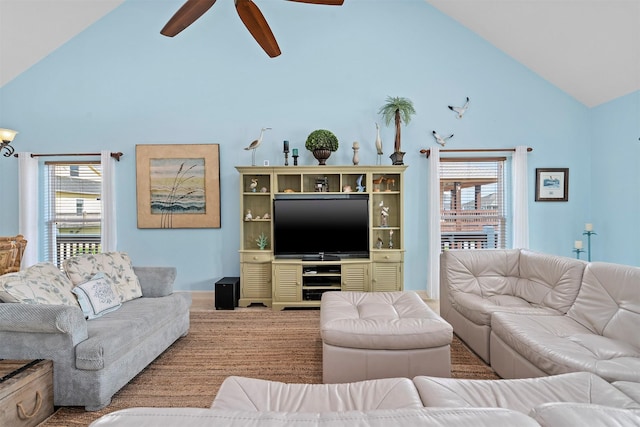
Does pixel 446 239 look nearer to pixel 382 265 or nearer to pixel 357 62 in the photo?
pixel 382 265

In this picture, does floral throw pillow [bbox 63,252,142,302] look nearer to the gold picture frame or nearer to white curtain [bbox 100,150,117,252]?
the gold picture frame

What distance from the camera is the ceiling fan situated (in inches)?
75.6

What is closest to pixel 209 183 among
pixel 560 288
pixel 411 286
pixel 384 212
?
pixel 384 212

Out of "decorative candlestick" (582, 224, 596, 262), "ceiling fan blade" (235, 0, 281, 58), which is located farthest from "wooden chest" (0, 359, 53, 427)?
"decorative candlestick" (582, 224, 596, 262)

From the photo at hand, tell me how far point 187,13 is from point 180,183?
9.16ft

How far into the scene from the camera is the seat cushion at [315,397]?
125 cm

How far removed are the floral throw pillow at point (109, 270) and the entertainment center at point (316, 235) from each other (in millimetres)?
1372

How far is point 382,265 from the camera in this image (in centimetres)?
409

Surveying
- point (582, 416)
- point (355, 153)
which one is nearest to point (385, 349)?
point (582, 416)

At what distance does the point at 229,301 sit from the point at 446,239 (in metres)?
3.10

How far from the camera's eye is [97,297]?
253 cm

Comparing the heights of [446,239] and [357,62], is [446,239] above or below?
below

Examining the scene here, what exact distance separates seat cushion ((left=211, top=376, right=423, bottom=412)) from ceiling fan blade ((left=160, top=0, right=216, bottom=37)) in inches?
84.0

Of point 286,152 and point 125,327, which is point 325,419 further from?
point 286,152
